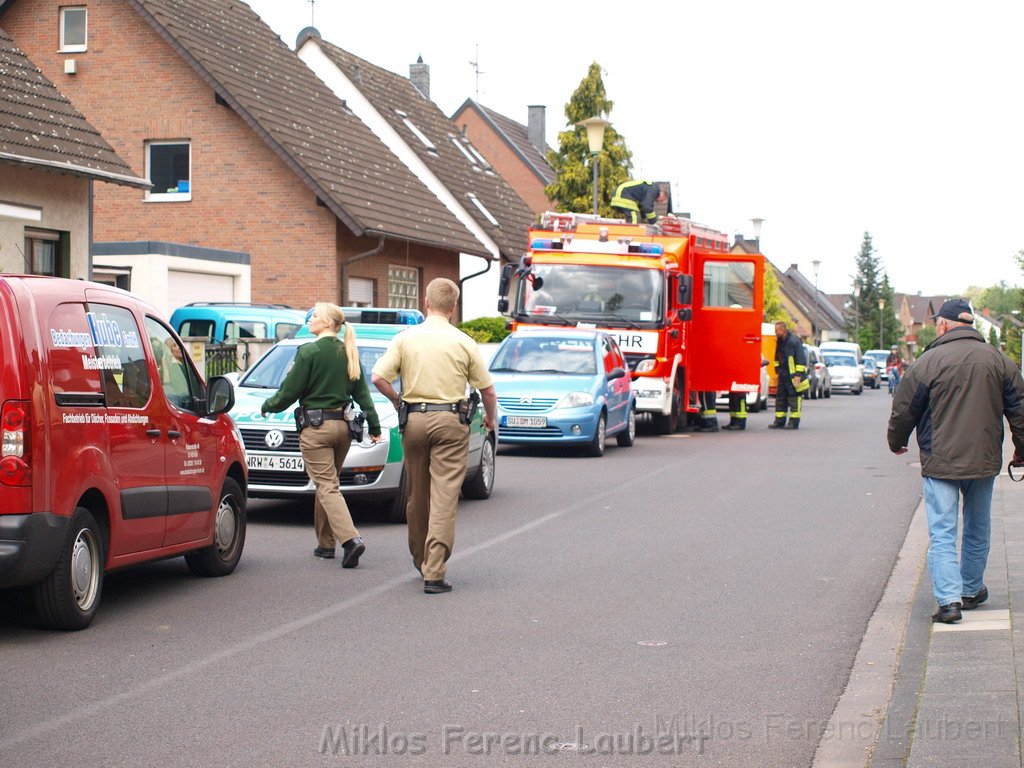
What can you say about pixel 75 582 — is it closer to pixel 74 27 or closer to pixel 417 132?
pixel 74 27

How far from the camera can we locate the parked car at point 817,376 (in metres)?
47.0

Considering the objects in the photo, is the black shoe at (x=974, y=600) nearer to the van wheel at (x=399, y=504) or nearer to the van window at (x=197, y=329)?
the van wheel at (x=399, y=504)

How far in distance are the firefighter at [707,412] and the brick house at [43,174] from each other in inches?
402

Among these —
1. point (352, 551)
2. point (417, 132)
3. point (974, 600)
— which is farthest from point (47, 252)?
point (417, 132)

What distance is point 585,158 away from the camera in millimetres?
44406

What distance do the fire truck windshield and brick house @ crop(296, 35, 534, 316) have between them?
15.0 meters

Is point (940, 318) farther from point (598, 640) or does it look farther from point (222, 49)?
point (222, 49)

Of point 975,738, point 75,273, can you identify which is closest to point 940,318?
point 975,738

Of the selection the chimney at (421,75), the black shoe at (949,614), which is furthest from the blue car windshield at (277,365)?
the chimney at (421,75)

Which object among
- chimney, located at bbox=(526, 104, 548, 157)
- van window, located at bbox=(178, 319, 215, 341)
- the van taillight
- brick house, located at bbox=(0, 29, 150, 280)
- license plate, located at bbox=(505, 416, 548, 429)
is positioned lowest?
license plate, located at bbox=(505, 416, 548, 429)

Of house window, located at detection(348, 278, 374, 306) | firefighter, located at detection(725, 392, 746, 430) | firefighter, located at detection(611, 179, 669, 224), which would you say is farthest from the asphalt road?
house window, located at detection(348, 278, 374, 306)

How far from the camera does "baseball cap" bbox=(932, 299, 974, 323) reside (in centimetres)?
795

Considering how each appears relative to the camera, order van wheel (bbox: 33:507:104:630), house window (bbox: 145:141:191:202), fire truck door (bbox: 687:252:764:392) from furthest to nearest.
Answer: house window (bbox: 145:141:191:202), fire truck door (bbox: 687:252:764:392), van wheel (bbox: 33:507:104:630)

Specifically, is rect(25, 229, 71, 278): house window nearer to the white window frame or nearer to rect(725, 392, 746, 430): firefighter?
the white window frame
